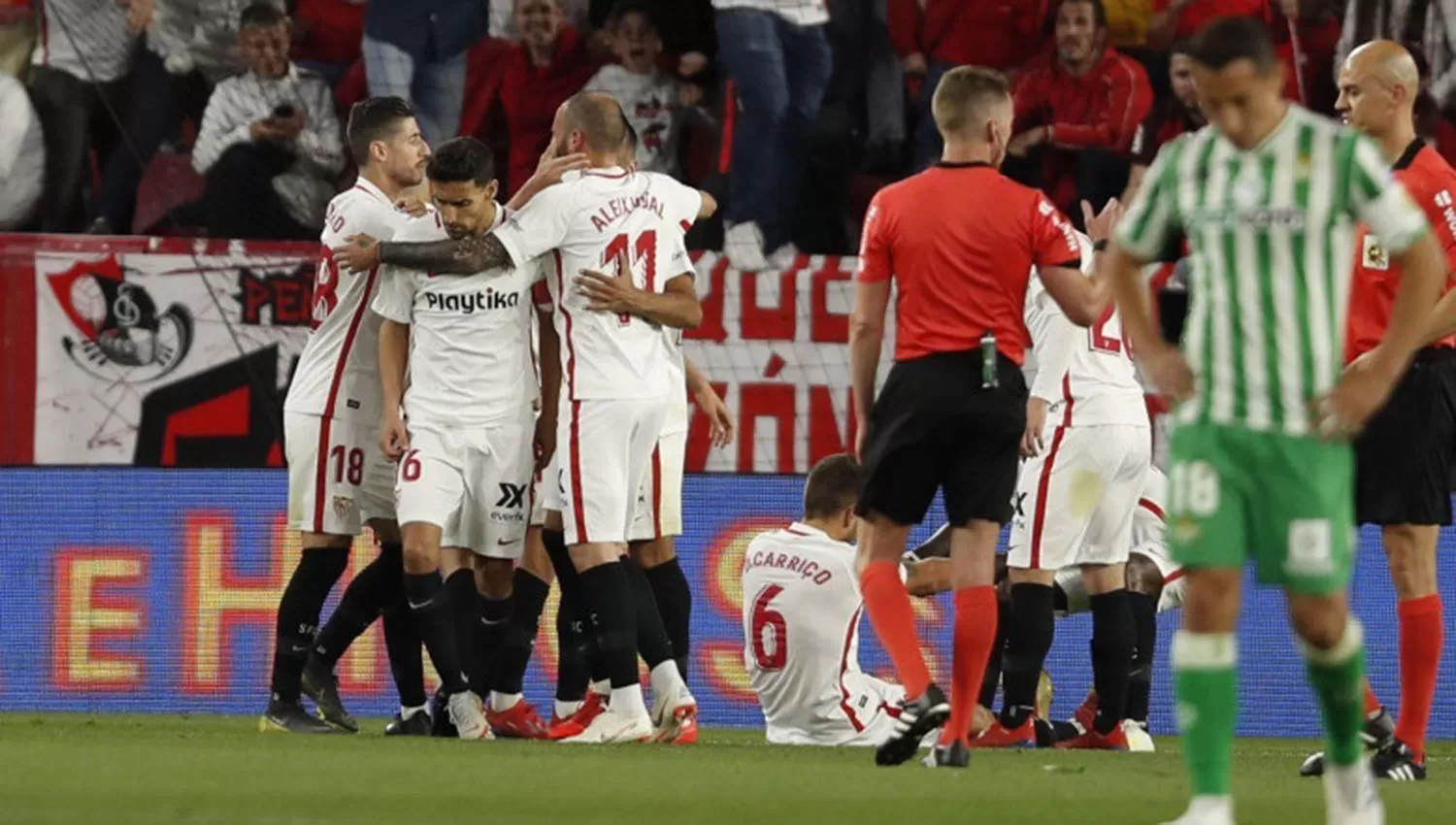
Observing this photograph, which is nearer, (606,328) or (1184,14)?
(606,328)

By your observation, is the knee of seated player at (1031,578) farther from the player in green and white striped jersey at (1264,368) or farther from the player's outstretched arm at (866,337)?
the player in green and white striped jersey at (1264,368)

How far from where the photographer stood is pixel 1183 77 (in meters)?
12.2

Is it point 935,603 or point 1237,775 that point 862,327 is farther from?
point 935,603

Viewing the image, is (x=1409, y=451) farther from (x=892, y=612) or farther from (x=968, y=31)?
(x=968, y=31)

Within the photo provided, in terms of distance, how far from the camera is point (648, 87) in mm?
12523

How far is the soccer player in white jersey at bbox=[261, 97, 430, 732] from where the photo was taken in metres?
8.51

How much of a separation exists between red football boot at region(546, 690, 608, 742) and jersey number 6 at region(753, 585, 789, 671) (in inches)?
22.1

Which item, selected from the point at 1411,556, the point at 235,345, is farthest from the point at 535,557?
the point at 235,345

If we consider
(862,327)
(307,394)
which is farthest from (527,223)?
(862,327)

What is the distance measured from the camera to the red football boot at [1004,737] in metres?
8.35

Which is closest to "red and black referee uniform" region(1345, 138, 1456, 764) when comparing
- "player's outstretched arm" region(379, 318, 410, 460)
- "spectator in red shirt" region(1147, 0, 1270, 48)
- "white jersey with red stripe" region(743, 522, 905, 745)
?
"white jersey with red stripe" region(743, 522, 905, 745)

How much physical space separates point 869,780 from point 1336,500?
176 cm

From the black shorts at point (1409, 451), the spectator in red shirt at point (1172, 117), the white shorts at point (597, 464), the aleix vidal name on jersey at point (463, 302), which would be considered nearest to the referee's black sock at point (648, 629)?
the white shorts at point (597, 464)

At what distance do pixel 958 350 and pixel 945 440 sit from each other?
0.24 meters
